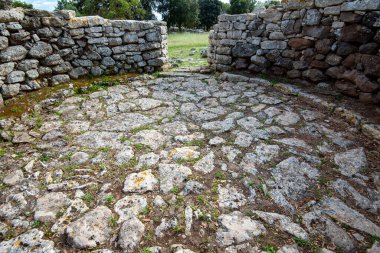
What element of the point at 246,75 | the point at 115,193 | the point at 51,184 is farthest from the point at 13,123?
the point at 246,75

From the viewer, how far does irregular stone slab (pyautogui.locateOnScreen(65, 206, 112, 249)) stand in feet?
6.94

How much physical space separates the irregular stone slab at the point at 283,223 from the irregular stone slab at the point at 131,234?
110 cm

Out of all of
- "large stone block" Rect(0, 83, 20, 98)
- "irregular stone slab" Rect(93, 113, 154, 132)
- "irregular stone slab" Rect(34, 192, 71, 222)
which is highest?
"large stone block" Rect(0, 83, 20, 98)

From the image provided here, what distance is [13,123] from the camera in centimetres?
418

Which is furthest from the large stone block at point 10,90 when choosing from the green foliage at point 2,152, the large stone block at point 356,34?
the large stone block at point 356,34

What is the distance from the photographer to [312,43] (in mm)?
5348

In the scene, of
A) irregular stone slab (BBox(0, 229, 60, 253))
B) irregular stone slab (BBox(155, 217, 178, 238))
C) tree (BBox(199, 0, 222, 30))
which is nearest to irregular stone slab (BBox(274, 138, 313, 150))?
irregular stone slab (BBox(155, 217, 178, 238))

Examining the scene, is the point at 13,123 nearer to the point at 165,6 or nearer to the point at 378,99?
the point at 378,99

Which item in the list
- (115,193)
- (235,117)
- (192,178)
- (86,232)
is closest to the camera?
(86,232)

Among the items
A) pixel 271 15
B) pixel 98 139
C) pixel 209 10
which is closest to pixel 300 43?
pixel 271 15

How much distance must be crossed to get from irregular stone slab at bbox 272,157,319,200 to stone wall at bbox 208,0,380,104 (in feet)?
7.52

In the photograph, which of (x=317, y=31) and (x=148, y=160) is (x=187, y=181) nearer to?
(x=148, y=160)

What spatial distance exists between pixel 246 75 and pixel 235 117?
2.60m

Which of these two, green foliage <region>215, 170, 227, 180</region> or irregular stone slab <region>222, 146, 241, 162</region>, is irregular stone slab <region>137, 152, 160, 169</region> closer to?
green foliage <region>215, 170, 227, 180</region>
